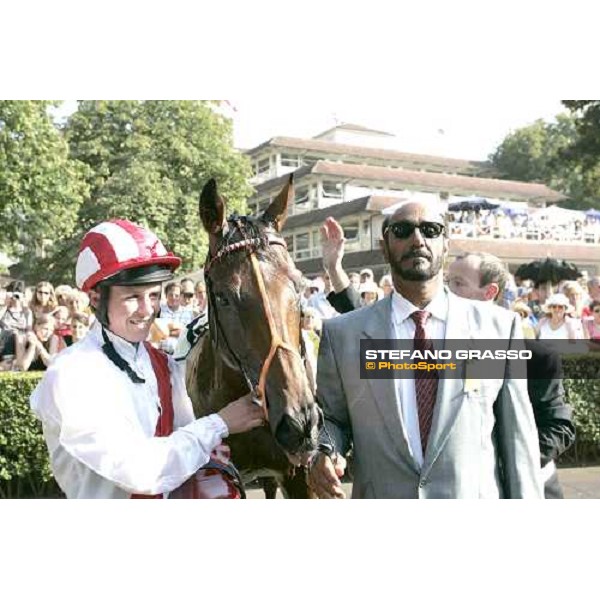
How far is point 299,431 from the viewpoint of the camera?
258 centimetres

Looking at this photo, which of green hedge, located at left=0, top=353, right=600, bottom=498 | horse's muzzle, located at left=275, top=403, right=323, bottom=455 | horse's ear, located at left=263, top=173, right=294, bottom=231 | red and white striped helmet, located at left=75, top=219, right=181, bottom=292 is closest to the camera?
red and white striped helmet, located at left=75, top=219, right=181, bottom=292

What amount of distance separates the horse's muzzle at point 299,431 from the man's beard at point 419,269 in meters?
0.67

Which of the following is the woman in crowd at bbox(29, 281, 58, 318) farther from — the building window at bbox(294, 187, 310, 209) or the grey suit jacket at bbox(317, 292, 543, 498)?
the grey suit jacket at bbox(317, 292, 543, 498)

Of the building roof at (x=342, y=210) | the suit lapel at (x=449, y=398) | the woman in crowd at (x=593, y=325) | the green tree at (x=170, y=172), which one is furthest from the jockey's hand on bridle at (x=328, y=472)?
the woman in crowd at (x=593, y=325)

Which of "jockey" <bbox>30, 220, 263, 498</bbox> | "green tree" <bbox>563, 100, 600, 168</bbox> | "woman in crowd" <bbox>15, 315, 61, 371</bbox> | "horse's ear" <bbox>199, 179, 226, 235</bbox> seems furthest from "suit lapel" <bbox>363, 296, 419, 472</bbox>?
"woman in crowd" <bbox>15, 315, 61, 371</bbox>

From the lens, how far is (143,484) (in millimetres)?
2311

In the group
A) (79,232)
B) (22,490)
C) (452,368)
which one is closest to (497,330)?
(452,368)

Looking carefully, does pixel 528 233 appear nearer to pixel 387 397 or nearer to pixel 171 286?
pixel 171 286

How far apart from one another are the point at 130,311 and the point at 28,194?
5.45 m

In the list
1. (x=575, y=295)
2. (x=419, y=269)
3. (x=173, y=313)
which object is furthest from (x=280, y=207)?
(x=575, y=295)

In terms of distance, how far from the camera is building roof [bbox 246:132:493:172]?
4.50 m

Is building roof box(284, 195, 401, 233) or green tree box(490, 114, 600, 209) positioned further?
green tree box(490, 114, 600, 209)

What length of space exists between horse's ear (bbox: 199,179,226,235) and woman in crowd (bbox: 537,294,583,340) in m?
3.80
